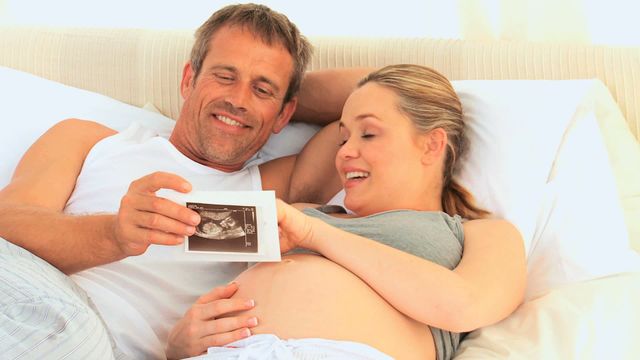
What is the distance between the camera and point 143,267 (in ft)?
6.05

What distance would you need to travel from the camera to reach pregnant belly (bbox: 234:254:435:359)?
150cm

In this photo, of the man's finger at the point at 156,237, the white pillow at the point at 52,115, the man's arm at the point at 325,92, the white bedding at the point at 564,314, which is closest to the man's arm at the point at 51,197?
the man's finger at the point at 156,237

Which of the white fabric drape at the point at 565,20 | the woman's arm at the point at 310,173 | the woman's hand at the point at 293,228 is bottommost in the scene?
the woman's arm at the point at 310,173

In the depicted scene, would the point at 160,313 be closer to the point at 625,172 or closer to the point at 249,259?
the point at 249,259

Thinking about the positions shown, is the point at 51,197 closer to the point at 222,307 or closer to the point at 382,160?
the point at 222,307

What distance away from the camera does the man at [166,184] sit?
1561 mm

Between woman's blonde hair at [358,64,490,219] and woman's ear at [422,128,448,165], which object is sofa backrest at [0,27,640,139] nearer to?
woman's blonde hair at [358,64,490,219]

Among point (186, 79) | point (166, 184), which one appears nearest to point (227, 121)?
point (186, 79)

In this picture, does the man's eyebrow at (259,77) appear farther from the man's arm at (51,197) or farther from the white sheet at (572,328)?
the white sheet at (572,328)

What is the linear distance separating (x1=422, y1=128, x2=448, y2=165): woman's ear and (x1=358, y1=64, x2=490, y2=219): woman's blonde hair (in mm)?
13

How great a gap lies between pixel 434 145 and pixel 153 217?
644mm

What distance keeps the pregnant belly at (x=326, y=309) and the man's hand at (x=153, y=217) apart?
0.19m

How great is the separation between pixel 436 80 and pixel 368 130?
0.21 m

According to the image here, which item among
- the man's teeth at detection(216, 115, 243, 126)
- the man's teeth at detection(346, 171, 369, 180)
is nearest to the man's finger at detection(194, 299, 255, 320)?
the man's teeth at detection(346, 171, 369, 180)
